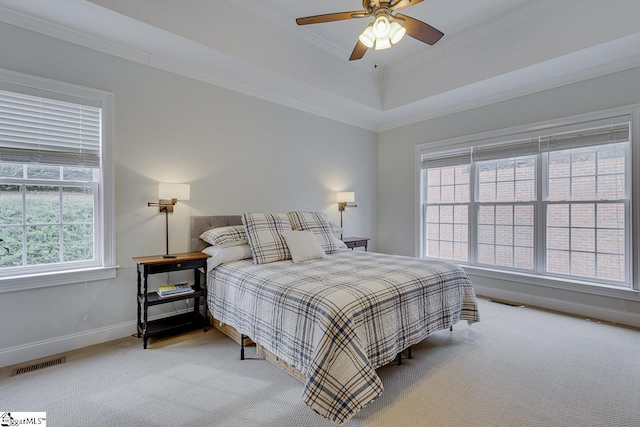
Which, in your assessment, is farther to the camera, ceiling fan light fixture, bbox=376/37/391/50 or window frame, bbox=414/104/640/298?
window frame, bbox=414/104/640/298

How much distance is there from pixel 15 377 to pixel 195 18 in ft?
10.4

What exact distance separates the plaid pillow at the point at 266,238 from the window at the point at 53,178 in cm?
128

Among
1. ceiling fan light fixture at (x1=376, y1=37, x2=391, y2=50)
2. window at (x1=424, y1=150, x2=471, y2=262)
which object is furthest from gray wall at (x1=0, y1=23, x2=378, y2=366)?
ceiling fan light fixture at (x1=376, y1=37, x2=391, y2=50)

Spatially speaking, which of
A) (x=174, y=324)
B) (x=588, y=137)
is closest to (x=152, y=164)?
(x=174, y=324)

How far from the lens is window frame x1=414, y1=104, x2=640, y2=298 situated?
309cm

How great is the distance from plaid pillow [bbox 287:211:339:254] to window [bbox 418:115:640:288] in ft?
6.85

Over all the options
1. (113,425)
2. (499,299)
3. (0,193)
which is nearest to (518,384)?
(499,299)

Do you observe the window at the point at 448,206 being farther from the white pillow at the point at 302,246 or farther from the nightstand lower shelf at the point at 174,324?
the nightstand lower shelf at the point at 174,324

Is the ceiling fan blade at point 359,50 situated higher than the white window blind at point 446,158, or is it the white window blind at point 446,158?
the ceiling fan blade at point 359,50

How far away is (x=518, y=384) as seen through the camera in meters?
2.05

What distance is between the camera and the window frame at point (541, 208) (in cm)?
309

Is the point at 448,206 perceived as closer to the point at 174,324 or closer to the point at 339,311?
the point at 339,311

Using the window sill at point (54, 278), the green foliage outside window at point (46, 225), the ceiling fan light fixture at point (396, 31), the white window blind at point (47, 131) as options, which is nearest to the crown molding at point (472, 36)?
the ceiling fan light fixture at point (396, 31)

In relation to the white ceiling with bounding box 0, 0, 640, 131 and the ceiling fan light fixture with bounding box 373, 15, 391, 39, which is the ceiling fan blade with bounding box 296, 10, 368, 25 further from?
the white ceiling with bounding box 0, 0, 640, 131
